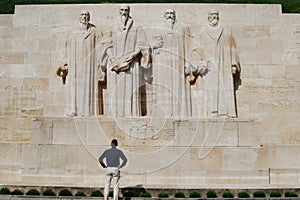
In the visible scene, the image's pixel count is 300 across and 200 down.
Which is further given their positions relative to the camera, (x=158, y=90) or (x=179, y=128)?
(x=158, y=90)

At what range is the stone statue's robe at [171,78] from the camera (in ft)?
58.5

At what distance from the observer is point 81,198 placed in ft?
40.0

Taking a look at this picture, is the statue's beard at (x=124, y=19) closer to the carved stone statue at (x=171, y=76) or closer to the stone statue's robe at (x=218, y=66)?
the carved stone statue at (x=171, y=76)

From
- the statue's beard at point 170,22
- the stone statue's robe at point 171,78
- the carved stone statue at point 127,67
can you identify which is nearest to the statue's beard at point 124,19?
the carved stone statue at point 127,67

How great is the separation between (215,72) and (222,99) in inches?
40.7

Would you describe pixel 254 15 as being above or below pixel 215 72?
above

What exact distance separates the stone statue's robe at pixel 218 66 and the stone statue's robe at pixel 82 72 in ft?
12.6

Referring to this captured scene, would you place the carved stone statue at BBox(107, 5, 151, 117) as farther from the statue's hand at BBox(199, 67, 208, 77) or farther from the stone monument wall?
the statue's hand at BBox(199, 67, 208, 77)

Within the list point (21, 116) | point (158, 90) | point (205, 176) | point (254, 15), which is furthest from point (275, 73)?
point (21, 116)

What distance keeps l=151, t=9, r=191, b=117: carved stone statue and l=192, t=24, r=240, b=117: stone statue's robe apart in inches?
26.1

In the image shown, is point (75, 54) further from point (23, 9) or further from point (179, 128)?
point (179, 128)

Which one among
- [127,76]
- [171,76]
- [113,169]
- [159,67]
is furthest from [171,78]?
[113,169]

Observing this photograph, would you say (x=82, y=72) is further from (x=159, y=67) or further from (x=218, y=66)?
(x=218, y=66)

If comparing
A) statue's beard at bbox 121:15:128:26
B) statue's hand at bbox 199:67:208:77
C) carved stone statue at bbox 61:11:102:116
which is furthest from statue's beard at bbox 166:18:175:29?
carved stone statue at bbox 61:11:102:116
